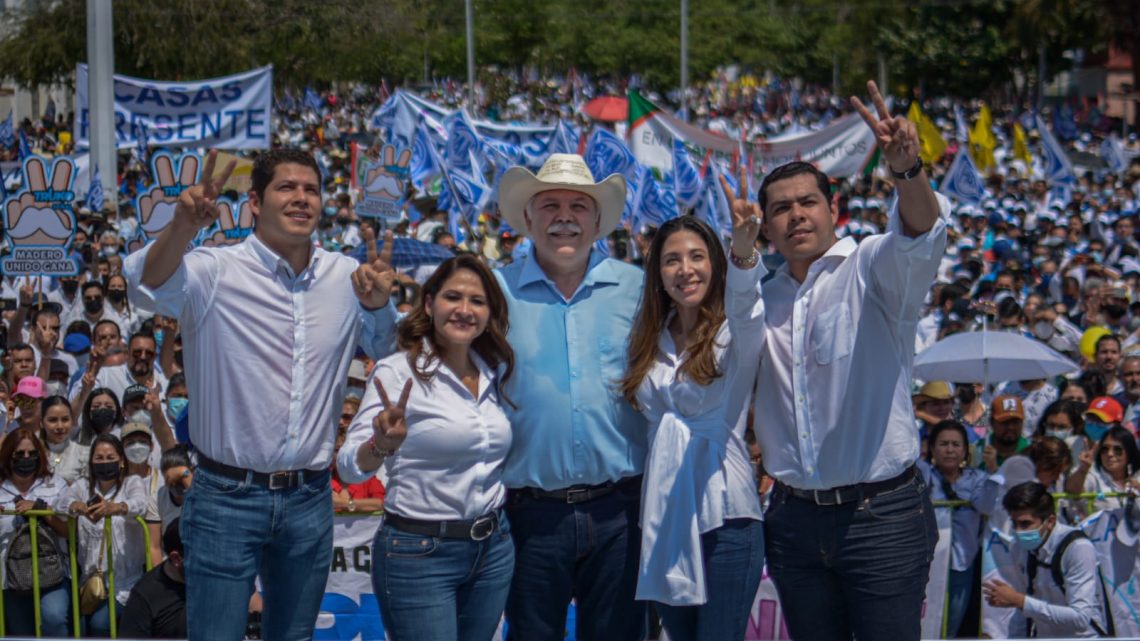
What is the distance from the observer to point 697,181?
570 inches

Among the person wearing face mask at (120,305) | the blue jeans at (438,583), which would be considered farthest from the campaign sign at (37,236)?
the blue jeans at (438,583)

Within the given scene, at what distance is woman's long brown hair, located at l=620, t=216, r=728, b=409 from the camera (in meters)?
3.65

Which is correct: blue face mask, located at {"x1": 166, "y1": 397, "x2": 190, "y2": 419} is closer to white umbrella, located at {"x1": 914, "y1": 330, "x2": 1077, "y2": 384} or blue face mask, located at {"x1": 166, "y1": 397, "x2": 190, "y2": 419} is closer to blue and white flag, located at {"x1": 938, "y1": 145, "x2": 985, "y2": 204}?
white umbrella, located at {"x1": 914, "y1": 330, "x2": 1077, "y2": 384}

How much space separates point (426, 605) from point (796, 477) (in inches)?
40.0

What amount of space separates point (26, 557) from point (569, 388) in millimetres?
3362

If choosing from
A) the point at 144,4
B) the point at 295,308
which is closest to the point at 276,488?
the point at 295,308

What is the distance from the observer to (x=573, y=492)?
3.76 meters

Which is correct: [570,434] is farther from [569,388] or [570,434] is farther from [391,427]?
[391,427]

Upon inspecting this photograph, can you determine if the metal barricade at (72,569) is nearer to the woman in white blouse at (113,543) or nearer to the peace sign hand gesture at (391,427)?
the woman in white blouse at (113,543)

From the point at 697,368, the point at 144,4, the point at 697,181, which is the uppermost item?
the point at 144,4

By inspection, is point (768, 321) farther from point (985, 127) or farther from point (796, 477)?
point (985, 127)

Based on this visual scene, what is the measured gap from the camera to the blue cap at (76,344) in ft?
31.2

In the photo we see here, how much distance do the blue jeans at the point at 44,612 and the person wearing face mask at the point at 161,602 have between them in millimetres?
387

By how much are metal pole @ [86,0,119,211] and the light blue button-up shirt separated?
12.2 metres
